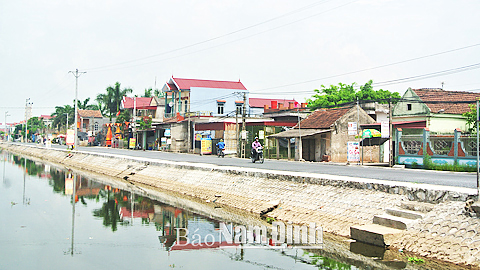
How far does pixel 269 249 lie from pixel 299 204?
161 inches

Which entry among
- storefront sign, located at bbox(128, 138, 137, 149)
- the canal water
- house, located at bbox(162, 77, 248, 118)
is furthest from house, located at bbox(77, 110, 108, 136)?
the canal water

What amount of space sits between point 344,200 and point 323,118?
25292mm

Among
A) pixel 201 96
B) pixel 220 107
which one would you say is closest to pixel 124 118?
pixel 201 96

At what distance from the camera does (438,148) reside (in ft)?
88.0

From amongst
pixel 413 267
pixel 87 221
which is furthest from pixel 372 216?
pixel 87 221

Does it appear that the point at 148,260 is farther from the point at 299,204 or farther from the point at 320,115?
the point at 320,115

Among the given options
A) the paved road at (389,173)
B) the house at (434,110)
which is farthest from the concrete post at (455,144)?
the house at (434,110)

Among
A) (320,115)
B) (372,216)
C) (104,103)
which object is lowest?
(372,216)

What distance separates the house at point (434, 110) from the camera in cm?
3925

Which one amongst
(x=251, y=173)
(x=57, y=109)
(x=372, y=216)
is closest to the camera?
(x=372, y=216)

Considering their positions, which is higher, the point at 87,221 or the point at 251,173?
the point at 251,173

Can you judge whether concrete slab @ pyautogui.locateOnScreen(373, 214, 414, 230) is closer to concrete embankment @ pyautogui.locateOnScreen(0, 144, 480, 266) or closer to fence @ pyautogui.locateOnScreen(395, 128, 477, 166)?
concrete embankment @ pyautogui.locateOnScreen(0, 144, 480, 266)

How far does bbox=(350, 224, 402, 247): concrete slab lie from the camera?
10.5 meters

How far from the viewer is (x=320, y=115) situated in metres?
39.7
